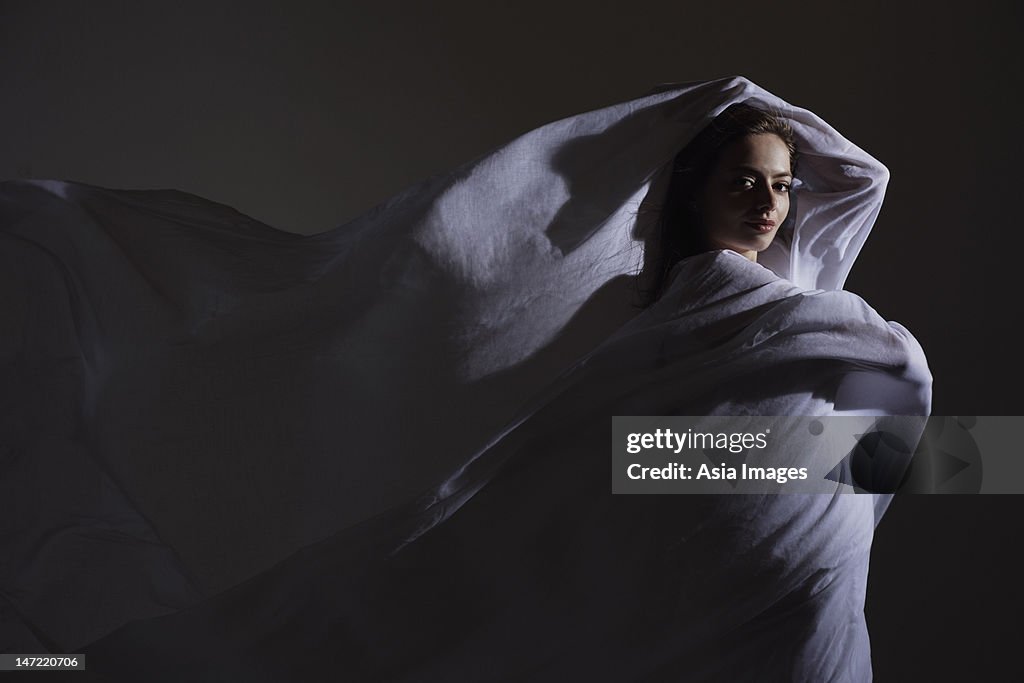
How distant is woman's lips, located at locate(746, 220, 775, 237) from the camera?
40.6 inches

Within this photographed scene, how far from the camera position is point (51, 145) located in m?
1.66

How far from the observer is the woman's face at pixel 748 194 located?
1029 millimetres

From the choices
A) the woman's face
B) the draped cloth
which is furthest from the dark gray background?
the woman's face

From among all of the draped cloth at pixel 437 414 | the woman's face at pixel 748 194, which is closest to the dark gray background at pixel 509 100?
the draped cloth at pixel 437 414

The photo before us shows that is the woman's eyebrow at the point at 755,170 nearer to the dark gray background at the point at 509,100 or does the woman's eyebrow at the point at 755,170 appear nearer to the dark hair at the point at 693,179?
the dark hair at the point at 693,179

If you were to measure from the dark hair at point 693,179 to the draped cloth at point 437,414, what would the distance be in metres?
0.02

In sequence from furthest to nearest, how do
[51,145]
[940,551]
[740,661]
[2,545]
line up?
1. [51,145]
2. [940,551]
3. [2,545]
4. [740,661]

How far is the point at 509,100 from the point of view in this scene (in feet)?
5.59

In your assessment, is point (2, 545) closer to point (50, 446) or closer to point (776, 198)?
point (50, 446)

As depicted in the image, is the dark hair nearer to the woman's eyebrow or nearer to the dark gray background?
the woman's eyebrow

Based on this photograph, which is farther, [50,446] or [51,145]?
[51,145]

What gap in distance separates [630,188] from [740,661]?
47cm

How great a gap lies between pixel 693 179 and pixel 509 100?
0.70 m

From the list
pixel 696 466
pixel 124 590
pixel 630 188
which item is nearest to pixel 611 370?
pixel 696 466
